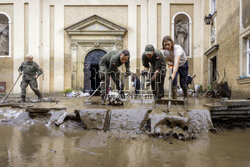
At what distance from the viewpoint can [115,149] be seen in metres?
2.33

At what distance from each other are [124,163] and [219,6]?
34.8 ft

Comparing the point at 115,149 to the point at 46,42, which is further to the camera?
the point at 46,42

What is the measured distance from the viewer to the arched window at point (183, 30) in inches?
575

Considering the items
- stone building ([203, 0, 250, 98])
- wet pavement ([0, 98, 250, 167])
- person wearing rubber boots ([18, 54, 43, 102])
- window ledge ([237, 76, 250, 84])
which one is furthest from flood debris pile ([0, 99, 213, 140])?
stone building ([203, 0, 250, 98])

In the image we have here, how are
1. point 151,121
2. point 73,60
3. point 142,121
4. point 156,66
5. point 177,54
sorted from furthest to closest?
point 73,60 < point 156,66 < point 177,54 < point 142,121 < point 151,121

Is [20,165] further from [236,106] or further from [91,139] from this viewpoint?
[236,106]

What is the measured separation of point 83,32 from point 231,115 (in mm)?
12421

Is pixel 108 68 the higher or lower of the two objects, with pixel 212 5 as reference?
lower

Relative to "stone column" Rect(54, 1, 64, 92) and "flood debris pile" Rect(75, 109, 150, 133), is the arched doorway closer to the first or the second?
"stone column" Rect(54, 1, 64, 92)

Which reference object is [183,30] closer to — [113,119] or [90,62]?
[90,62]

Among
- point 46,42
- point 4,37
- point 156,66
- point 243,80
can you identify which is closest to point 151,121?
point 156,66

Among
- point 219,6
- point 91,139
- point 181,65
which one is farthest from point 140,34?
point 91,139

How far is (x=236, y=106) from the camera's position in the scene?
3703 millimetres

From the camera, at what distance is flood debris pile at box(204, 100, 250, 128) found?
3611mm
